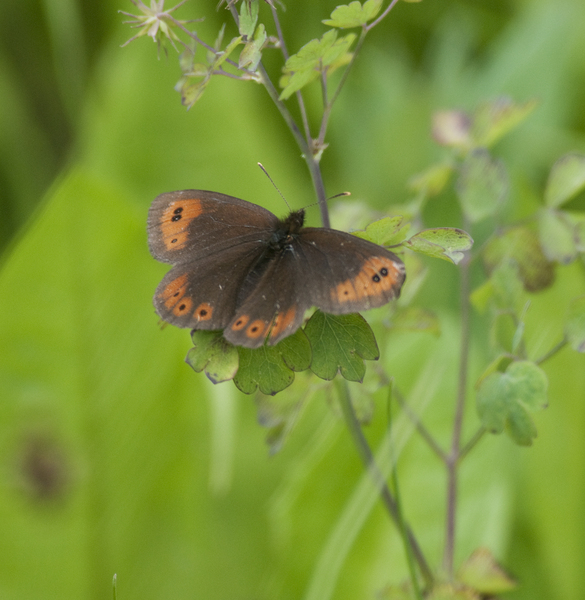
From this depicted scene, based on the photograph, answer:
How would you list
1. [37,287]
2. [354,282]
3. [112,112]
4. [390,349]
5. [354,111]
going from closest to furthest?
1. [354,282]
2. [37,287]
3. [390,349]
4. [112,112]
5. [354,111]

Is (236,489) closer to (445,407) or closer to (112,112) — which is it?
(445,407)

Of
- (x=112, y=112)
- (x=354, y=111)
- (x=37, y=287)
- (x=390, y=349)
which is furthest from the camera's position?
(x=354, y=111)

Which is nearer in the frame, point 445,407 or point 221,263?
point 221,263

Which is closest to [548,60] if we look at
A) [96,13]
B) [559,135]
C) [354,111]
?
[559,135]

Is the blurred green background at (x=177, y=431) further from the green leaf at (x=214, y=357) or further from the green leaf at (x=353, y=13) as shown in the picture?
the green leaf at (x=353, y=13)

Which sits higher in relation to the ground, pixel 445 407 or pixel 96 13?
pixel 96 13

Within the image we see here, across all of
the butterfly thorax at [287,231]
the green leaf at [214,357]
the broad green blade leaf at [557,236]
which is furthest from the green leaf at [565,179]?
the green leaf at [214,357]

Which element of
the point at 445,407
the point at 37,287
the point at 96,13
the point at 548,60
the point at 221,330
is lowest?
the point at 445,407

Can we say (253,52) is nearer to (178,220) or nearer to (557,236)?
(178,220)
